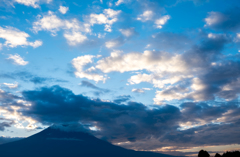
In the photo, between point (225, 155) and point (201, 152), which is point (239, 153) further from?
point (201, 152)

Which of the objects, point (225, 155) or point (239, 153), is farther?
point (225, 155)

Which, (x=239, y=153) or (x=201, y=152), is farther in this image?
(x=201, y=152)

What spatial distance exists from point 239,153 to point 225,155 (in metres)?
7.36

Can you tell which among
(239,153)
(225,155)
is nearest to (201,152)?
(225,155)

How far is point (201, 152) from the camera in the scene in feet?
329

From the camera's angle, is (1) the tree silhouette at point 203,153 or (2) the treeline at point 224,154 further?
(1) the tree silhouette at point 203,153

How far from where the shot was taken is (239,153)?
89.4m

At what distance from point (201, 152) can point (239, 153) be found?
678 inches

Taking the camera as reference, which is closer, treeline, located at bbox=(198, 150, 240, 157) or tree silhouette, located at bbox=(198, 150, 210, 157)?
treeline, located at bbox=(198, 150, 240, 157)

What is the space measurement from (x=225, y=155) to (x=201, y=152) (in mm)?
10860

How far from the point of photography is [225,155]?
312 ft
